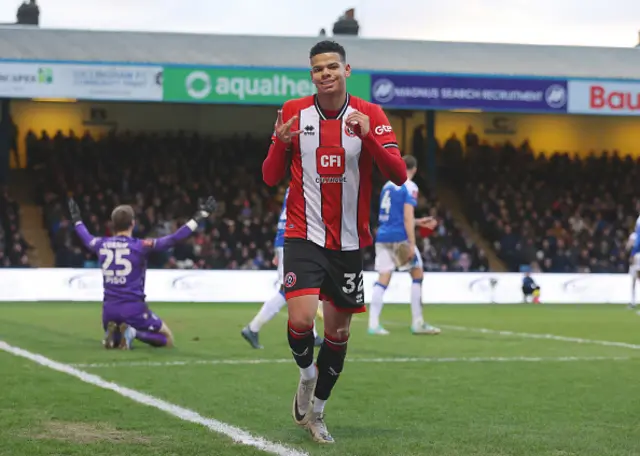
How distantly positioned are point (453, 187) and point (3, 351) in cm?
2657

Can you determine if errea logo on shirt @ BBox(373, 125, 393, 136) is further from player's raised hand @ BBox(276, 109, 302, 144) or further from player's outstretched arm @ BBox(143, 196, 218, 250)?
player's outstretched arm @ BBox(143, 196, 218, 250)

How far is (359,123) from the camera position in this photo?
5.93 meters

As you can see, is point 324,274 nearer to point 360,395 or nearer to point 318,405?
point 318,405

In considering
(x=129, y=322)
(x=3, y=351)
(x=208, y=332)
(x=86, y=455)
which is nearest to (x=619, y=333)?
(x=208, y=332)

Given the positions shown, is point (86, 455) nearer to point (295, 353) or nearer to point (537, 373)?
point (295, 353)

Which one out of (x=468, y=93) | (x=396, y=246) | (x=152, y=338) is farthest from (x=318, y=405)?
(x=468, y=93)

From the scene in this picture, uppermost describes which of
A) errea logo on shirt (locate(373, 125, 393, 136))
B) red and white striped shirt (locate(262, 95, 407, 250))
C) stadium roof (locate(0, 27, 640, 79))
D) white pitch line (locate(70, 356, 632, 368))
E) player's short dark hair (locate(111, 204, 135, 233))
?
stadium roof (locate(0, 27, 640, 79))

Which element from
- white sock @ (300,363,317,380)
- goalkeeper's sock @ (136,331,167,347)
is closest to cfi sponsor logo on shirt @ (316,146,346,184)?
white sock @ (300,363,317,380)

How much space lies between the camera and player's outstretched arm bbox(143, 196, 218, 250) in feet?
35.6

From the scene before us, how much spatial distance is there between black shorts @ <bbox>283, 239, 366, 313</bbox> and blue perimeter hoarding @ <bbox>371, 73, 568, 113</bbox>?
2502 cm

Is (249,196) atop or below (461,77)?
below

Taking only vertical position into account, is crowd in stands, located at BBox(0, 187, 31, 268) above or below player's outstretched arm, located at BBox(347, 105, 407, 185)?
below

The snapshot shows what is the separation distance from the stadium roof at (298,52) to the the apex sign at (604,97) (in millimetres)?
3767

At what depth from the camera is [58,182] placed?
31.9m
